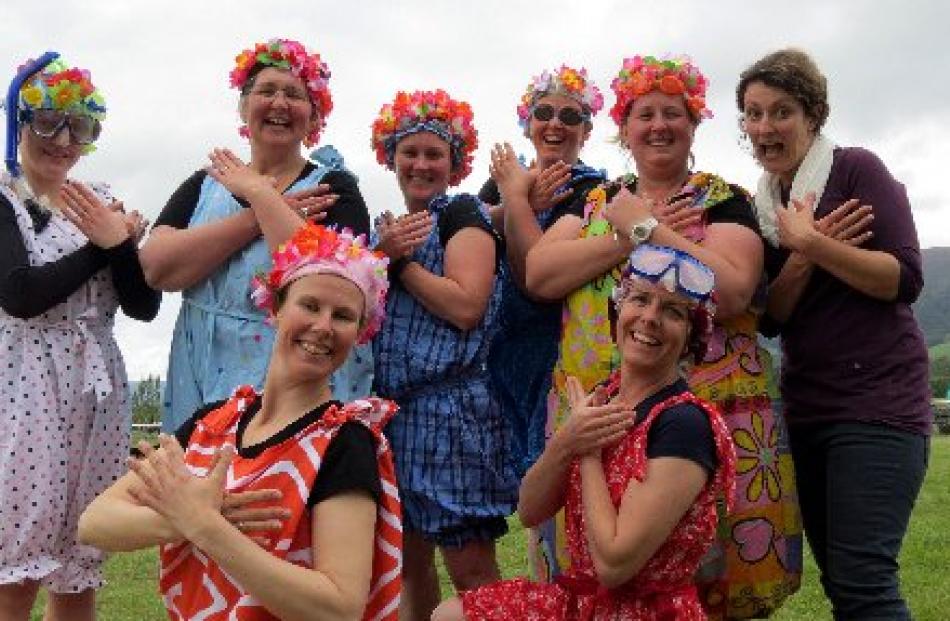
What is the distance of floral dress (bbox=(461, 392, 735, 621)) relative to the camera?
348 centimetres

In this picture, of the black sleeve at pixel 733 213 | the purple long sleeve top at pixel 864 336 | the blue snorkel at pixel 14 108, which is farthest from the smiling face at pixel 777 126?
the blue snorkel at pixel 14 108

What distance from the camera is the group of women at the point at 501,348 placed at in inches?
132

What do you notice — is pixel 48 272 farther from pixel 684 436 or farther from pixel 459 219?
pixel 684 436

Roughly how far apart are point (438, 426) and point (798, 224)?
1.57 m

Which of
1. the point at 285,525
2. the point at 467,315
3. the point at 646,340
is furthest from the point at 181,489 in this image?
the point at 467,315

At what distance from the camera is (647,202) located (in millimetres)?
4145

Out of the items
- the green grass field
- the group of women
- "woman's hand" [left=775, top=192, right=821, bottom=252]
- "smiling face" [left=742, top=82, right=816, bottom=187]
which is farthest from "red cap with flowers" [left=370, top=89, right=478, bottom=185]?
the green grass field

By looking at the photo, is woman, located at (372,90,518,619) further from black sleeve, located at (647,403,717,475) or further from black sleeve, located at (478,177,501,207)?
black sleeve, located at (647,403,717,475)

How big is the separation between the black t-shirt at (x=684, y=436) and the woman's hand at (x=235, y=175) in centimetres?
164

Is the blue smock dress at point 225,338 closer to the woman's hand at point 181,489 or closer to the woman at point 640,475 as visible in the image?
the woman at point 640,475

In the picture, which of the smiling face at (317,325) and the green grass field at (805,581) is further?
the green grass field at (805,581)

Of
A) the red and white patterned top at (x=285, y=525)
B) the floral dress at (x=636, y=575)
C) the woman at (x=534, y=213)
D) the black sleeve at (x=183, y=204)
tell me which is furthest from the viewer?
the woman at (x=534, y=213)

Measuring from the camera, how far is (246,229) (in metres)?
4.13

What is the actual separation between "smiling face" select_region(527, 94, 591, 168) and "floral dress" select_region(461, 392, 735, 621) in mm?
1878
